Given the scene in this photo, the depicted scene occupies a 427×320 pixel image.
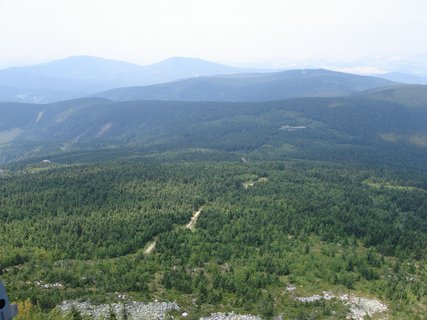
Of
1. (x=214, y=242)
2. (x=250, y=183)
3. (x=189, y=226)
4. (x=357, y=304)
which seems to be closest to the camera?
(x=357, y=304)

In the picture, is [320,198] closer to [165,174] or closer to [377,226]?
[377,226]

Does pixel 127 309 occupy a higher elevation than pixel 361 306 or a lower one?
higher

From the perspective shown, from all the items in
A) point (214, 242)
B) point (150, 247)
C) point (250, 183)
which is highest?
Answer: point (150, 247)

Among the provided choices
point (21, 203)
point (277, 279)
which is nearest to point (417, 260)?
point (277, 279)

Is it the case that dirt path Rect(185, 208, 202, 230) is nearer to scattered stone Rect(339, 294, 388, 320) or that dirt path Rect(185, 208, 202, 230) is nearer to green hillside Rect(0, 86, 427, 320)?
green hillside Rect(0, 86, 427, 320)

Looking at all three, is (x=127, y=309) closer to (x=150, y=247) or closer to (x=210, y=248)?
(x=150, y=247)

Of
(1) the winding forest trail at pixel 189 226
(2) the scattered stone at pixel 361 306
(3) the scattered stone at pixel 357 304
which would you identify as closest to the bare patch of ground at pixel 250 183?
(1) the winding forest trail at pixel 189 226

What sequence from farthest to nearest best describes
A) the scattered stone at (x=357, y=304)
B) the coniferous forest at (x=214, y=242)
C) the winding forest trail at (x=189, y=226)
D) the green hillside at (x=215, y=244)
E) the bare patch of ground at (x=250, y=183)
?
the bare patch of ground at (x=250, y=183), the winding forest trail at (x=189, y=226), the coniferous forest at (x=214, y=242), the green hillside at (x=215, y=244), the scattered stone at (x=357, y=304)

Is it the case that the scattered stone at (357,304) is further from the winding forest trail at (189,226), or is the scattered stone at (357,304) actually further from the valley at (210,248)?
the winding forest trail at (189,226)

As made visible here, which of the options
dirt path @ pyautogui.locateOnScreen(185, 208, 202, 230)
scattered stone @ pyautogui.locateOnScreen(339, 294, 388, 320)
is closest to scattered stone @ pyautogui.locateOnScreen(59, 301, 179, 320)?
scattered stone @ pyautogui.locateOnScreen(339, 294, 388, 320)

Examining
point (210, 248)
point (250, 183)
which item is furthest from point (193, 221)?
point (250, 183)
